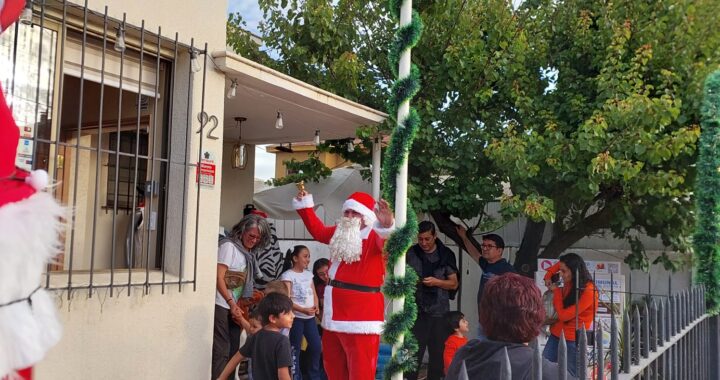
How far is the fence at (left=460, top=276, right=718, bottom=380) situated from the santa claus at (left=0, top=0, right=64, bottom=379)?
1.16 m

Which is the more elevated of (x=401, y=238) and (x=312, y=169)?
(x=312, y=169)

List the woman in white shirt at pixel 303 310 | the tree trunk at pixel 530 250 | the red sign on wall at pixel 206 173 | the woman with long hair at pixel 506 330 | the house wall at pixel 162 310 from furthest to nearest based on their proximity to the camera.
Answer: the tree trunk at pixel 530 250
the woman in white shirt at pixel 303 310
the red sign on wall at pixel 206 173
the house wall at pixel 162 310
the woman with long hair at pixel 506 330

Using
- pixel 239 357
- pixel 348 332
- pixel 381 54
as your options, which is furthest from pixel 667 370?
pixel 381 54

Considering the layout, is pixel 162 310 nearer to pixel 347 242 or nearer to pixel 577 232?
pixel 347 242

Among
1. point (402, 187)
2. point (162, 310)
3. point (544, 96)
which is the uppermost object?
point (544, 96)

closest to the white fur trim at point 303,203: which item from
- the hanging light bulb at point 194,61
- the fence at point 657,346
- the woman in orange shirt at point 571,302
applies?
the hanging light bulb at point 194,61

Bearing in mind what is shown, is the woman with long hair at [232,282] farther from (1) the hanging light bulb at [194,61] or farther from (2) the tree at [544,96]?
(2) the tree at [544,96]

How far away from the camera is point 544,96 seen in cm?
723

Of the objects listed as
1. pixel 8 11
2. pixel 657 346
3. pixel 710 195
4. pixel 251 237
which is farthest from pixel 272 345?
pixel 710 195

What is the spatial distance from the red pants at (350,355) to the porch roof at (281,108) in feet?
6.73

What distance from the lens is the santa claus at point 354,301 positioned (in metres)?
4.39

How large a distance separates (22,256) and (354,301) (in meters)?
3.08

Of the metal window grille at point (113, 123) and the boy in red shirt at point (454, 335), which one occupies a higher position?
the metal window grille at point (113, 123)

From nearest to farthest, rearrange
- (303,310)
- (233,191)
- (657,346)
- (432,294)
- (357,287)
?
(657,346)
(357,287)
(303,310)
(432,294)
(233,191)
